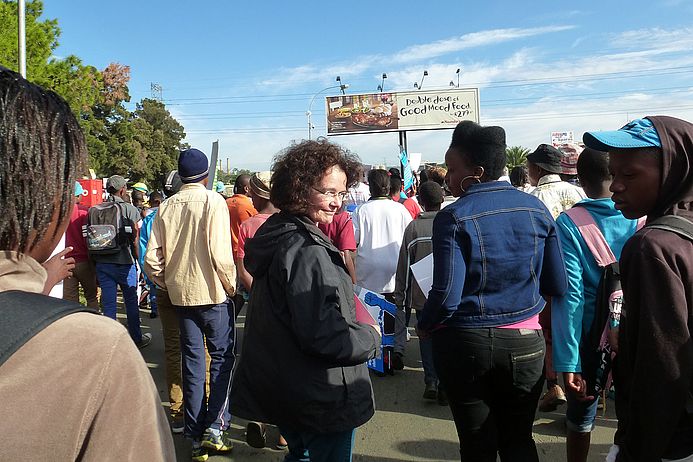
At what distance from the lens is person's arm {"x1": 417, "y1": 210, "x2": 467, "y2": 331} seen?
2.29 meters

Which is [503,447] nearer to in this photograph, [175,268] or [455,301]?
[455,301]

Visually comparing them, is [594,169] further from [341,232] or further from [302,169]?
[341,232]

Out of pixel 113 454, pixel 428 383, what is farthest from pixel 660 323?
pixel 428 383

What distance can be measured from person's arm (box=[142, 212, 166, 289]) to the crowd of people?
0.08 feet

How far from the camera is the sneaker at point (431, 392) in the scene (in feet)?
14.8

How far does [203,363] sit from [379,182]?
2.56 m

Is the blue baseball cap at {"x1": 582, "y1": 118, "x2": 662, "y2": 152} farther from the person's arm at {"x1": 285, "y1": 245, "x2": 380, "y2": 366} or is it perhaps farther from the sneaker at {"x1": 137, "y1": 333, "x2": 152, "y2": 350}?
the sneaker at {"x1": 137, "y1": 333, "x2": 152, "y2": 350}

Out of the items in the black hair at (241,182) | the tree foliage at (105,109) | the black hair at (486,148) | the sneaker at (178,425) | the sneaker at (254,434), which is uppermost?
the tree foliage at (105,109)

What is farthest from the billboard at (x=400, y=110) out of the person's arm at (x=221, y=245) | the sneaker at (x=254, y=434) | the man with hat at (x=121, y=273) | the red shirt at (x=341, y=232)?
the sneaker at (x=254, y=434)

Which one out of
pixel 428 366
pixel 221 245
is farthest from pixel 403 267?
pixel 221 245

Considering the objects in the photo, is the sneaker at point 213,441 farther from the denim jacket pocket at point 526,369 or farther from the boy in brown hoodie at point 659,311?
the boy in brown hoodie at point 659,311

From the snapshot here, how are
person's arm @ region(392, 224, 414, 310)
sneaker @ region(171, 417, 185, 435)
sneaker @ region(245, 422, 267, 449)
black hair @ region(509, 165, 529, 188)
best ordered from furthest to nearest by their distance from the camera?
black hair @ region(509, 165, 529, 188), person's arm @ region(392, 224, 414, 310), sneaker @ region(171, 417, 185, 435), sneaker @ region(245, 422, 267, 449)

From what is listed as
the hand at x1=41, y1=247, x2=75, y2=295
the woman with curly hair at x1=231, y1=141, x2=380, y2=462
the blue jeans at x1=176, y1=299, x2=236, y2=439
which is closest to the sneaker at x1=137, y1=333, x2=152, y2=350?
the blue jeans at x1=176, y1=299, x2=236, y2=439

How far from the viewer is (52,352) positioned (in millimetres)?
728
